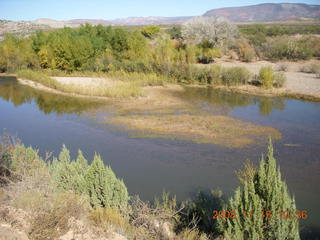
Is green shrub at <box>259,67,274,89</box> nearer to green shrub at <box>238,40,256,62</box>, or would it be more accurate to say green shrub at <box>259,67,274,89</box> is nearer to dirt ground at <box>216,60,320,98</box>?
dirt ground at <box>216,60,320,98</box>

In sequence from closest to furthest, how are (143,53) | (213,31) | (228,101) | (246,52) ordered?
1. (228,101)
2. (143,53)
3. (246,52)
4. (213,31)

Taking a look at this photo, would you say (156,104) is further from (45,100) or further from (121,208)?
(121,208)

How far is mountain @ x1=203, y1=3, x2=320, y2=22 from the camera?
151250 millimetres

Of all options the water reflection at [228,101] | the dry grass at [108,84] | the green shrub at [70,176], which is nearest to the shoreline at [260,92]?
the dry grass at [108,84]

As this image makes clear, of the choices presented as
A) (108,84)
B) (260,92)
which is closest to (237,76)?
(260,92)

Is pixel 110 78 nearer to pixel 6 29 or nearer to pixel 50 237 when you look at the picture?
pixel 50 237

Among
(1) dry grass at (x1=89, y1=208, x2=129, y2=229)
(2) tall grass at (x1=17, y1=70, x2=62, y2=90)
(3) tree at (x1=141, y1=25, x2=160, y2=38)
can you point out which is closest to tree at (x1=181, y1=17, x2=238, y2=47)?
(3) tree at (x1=141, y1=25, x2=160, y2=38)

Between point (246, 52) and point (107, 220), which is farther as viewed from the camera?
point (246, 52)

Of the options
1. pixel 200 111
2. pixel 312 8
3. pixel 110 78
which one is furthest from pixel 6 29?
pixel 312 8

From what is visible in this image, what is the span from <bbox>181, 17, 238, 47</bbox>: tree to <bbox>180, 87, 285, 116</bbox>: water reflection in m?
13.5

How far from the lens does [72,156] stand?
11.5m

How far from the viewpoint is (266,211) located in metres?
4.63

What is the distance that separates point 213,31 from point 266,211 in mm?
31908

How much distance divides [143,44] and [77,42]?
20.4ft
